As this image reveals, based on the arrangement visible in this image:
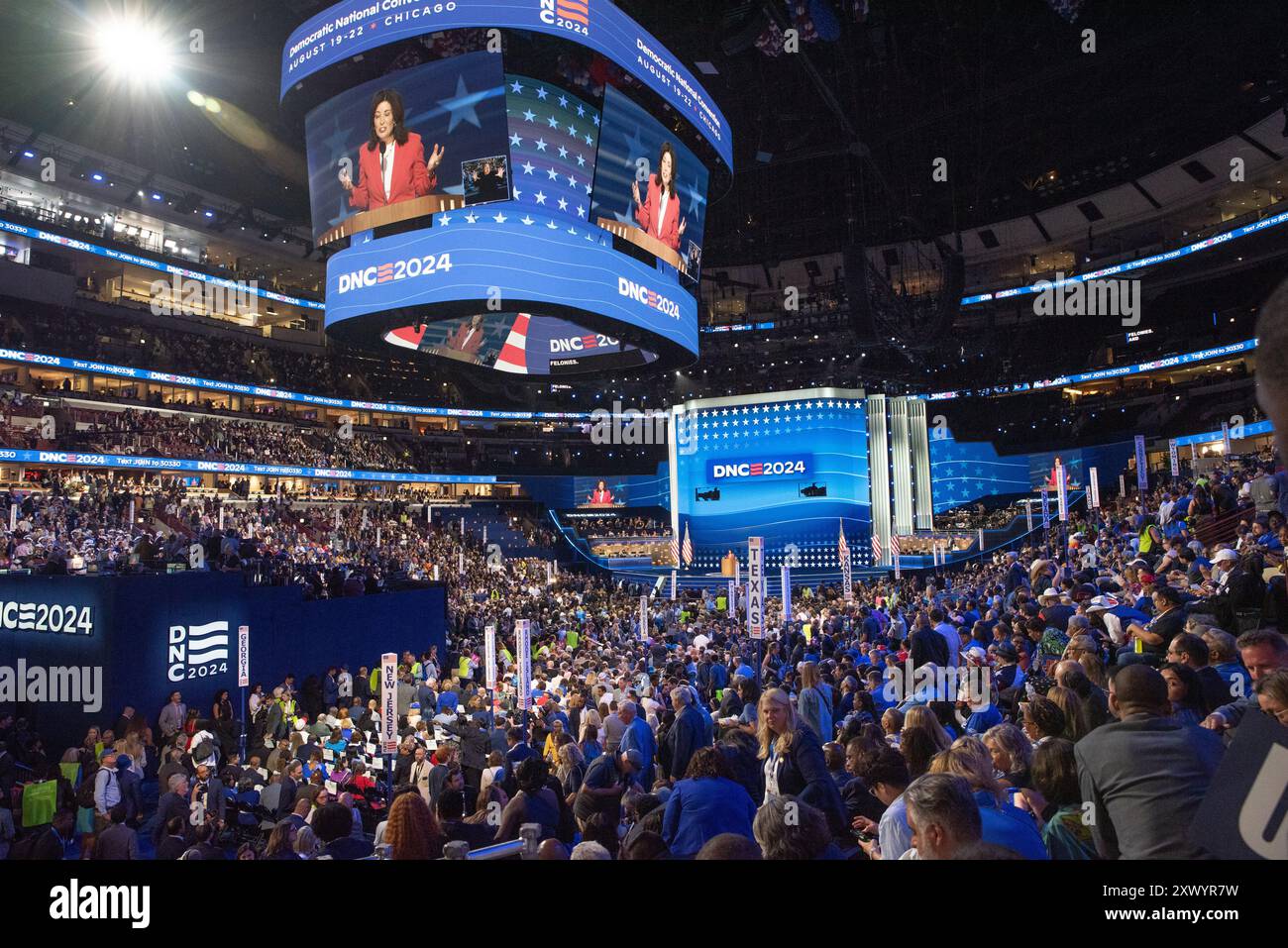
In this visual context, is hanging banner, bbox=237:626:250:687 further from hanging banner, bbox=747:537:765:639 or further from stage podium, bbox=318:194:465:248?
hanging banner, bbox=747:537:765:639

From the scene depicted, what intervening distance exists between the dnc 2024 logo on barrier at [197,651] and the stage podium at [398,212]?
269 inches

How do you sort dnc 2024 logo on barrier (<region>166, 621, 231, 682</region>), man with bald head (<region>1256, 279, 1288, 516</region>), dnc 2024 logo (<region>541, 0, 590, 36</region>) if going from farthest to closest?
1. dnc 2024 logo on barrier (<region>166, 621, 231, 682</region>)
2. dnc 2024 logo (<region>541, 0, 590, 36</region>)
3. man with bald head (<region>1256, 279, 1288, 516</region>)

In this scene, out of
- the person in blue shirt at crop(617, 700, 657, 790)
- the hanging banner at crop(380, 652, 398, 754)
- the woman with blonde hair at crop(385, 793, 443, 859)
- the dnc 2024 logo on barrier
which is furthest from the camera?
the dnc 2024 logo on barrier

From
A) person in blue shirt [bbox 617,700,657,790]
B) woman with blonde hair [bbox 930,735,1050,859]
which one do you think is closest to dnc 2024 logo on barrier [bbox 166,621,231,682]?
person in blue shirt [bbox 617,700,657,790]

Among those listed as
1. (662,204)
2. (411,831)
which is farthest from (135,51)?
(411,831)

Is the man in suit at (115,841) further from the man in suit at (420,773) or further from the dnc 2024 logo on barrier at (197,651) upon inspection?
the dnc 2024 logo on barrier at (197,651)

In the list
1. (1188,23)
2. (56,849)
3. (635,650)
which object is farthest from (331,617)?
(1188,23)

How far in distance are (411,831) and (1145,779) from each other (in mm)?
2959

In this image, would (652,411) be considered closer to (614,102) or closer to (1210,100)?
(1210,100)

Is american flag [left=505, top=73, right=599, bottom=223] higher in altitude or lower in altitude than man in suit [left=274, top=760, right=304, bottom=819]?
higher

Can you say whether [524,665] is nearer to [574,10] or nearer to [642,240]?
[642,240]

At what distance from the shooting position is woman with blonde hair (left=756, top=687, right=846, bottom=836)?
4172mm

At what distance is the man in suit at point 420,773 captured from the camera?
834 centimetres

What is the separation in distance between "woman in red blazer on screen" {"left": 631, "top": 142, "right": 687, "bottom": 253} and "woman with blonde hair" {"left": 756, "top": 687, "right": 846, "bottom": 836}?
11.3m
